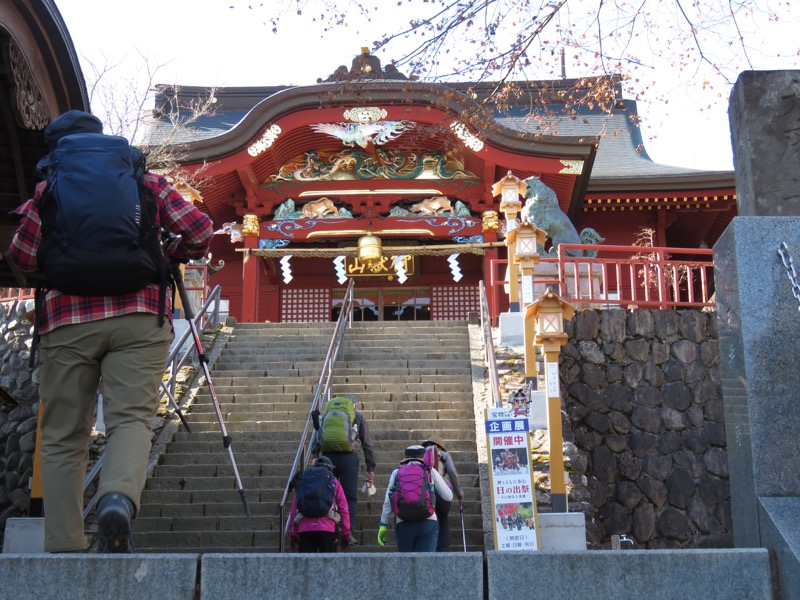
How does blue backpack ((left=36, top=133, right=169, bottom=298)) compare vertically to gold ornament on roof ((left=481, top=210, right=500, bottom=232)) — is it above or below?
below

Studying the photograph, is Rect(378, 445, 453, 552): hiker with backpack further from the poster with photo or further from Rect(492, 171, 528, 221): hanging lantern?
Rect(492, 171, 528, 221): hanging lantern

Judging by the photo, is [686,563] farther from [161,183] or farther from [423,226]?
[423,226]

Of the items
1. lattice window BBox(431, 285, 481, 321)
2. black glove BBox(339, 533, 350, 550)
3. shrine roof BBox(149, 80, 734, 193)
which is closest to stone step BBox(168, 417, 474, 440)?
black glove BBox(339, 533, 350, 550)

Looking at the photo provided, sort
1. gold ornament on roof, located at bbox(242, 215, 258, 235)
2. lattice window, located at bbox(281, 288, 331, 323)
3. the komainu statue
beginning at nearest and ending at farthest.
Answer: the komainu statue → gold ornament on roof, located at bbox(242, 215, 258, 235) → lattice window, located at bbox(281, 288, 331, 323)

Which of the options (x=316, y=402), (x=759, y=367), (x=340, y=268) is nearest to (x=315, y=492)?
(x=316, y=402)

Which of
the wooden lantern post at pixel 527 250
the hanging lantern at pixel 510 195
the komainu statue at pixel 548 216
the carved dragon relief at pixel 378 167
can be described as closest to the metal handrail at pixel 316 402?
the wooden lantern post at pixel 527 250

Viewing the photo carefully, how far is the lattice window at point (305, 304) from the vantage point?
64.5 feet

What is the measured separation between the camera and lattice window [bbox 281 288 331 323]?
1967 cm

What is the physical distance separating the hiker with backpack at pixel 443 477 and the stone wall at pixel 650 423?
3801 mm

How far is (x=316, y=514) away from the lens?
6.57 metres

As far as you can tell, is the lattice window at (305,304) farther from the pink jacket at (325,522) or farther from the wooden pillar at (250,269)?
the pink jacket at (325,522)

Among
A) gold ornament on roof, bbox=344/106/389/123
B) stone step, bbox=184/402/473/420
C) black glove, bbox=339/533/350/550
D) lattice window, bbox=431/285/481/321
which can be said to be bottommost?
black glove, bbox=339/533/350/550

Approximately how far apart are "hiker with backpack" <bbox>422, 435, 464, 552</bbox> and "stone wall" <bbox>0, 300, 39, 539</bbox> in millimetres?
5165

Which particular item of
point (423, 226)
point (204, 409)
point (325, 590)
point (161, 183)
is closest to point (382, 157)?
point (423, 226)
